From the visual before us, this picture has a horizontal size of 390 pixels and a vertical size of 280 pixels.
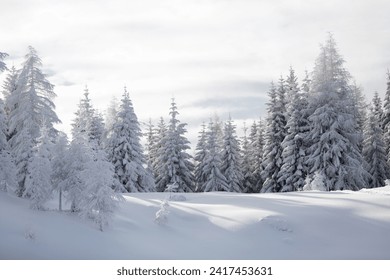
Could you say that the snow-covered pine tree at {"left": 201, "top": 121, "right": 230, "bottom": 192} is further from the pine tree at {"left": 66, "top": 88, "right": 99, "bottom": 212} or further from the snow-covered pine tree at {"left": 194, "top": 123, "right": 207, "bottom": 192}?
the pine tree at {"left": 66, "top": 88, "right": 99, "bottom": 212}

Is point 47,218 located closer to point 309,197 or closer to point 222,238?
point 222,238

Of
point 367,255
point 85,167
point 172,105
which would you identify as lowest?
point 367,255

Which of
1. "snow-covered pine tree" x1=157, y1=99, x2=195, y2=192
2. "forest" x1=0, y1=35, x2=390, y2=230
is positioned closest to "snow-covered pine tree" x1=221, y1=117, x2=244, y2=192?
"forest" x1=0, y1=35, x2=390, y2=230

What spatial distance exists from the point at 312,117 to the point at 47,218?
950 inches

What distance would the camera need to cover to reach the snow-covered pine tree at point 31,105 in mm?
25812

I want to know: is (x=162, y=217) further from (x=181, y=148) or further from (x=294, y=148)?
(x=181, y=148)

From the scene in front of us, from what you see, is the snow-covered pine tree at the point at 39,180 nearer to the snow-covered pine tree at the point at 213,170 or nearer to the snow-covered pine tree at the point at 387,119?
the snow-covered pine tree at the point at 213,170

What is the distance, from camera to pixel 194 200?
27203 millimetres

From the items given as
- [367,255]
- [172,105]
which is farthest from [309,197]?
[172,105]

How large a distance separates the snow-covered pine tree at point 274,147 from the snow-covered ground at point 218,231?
16.4 m

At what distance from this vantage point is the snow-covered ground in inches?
650

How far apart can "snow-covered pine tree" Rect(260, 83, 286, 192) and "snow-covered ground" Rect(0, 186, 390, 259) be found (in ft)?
53.9

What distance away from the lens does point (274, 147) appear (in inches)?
1640

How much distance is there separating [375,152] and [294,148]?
43.1 ft
